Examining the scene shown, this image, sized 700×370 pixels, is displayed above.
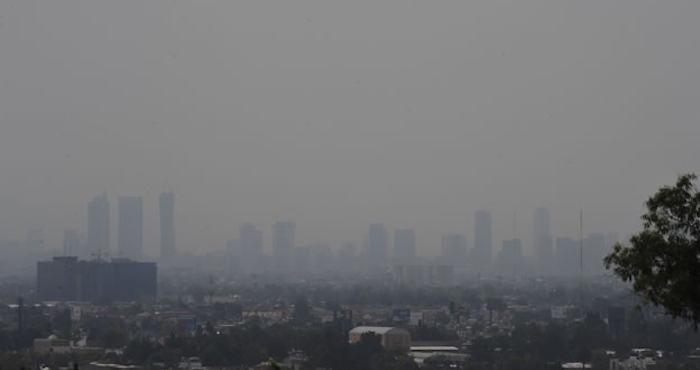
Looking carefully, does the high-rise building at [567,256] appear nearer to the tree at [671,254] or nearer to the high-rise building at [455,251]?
the high-rise building at [455,251]

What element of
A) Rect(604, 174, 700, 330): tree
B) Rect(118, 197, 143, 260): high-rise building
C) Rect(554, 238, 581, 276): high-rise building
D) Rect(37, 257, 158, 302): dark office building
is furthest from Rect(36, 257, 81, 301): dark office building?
Rect(604, 174, 700, 330): tree

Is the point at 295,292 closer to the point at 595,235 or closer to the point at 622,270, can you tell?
the point at 595,235

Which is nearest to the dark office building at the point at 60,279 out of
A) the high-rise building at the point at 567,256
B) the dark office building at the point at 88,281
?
the dark office building at the point at 88,281

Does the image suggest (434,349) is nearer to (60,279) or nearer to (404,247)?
(60,279)

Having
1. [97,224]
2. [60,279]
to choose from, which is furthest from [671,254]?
[97,224]

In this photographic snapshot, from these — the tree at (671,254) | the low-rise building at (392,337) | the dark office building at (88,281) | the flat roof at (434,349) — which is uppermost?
the tree at (671,254)

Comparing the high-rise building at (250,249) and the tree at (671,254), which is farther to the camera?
the high-rise building at (250,249)
